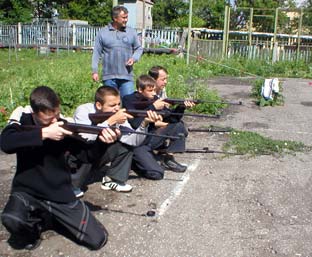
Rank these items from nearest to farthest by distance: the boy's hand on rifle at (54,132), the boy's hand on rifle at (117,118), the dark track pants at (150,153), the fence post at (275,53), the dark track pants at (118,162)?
the boy's hand on rifle at (54,132) < the boy's hand on rifle at (117,118) < the dark track pants at (118,162) < the dark track pants at (150,153) < the fence post at (275,53)

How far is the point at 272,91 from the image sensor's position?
10875 millimetres

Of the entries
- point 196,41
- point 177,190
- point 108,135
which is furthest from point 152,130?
point 196,41

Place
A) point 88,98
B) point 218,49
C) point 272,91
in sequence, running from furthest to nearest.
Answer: point 218,49
point 272,91
point 88,98

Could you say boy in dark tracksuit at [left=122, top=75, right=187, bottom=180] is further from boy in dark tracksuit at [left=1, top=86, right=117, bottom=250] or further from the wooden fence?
the wooden fence

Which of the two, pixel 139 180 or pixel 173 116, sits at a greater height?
pixel 173 116

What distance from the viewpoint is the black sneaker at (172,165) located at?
5844mm

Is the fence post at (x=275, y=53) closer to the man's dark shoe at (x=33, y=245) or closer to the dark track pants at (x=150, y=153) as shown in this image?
the dark track pants at (x=150, y=153)

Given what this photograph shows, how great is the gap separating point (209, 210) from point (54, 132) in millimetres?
1937

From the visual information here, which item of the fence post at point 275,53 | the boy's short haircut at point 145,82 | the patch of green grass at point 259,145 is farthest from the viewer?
the fence post at point 275,53

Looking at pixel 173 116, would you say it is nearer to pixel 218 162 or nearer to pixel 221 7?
pixel 218 162

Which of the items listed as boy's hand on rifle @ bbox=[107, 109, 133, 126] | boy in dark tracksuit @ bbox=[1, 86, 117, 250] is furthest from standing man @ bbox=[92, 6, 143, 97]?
boy in dark tracksuit @ bbox=[1, 86, 117, 250]

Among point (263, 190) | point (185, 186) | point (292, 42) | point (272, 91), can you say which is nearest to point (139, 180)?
point (185, 186)

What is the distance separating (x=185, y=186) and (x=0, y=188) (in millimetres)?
2041

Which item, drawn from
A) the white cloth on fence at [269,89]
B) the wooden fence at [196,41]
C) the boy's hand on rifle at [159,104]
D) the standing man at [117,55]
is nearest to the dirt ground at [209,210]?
the boy's hand on rifle at [159,104]
